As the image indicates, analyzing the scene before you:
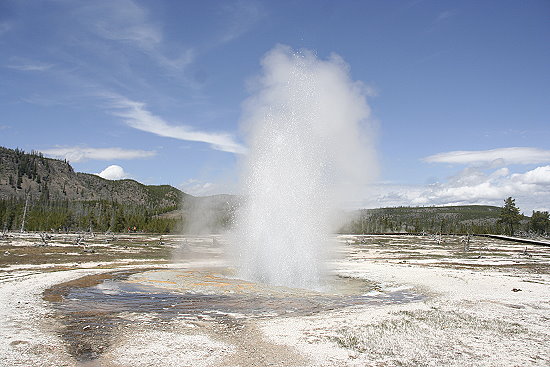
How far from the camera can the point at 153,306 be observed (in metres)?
15.1

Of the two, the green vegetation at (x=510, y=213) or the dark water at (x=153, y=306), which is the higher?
the green vegetation at (x=510, y=213)

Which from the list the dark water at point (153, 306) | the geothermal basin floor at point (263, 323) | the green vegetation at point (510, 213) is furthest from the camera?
the green vegetation at point (510, 213)

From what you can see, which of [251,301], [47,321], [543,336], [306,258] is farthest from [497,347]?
[306,258]

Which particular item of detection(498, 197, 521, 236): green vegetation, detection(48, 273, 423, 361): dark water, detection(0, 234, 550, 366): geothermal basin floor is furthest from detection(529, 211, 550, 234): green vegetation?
detection(48, 273, 423, 361): dark water

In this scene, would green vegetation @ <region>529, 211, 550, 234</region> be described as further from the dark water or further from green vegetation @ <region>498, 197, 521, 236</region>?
the dark water

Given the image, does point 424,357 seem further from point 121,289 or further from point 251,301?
point 121,289

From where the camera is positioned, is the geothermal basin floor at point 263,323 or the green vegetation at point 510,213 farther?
the green vegetation at point 510,213

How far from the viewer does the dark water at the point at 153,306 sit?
11.1 meters

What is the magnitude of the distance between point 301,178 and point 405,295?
927 cm

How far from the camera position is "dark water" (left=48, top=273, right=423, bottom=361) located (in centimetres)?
1105

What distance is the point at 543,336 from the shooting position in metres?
11.2

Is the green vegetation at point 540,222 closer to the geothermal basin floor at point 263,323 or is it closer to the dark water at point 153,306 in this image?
the geothermal basin floor at point 263,323

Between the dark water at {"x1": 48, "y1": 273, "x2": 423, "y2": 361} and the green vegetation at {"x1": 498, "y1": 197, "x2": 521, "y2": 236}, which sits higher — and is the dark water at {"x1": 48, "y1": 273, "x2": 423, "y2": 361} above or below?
below

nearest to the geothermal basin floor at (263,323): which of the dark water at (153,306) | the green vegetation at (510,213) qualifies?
the dark water at (153,306)
